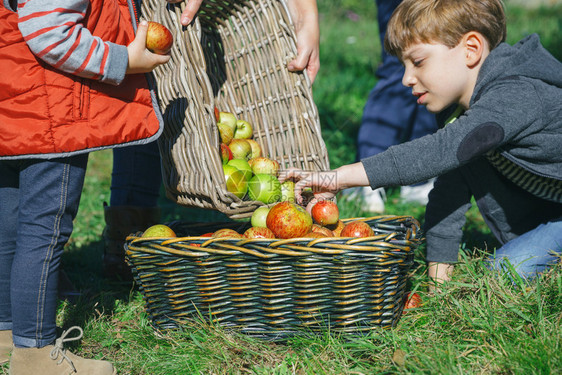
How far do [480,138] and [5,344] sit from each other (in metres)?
1.88

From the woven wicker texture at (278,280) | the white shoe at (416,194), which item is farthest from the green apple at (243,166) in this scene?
the white shoe at (416,194)

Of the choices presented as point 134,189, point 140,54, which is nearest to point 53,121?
point 140,54

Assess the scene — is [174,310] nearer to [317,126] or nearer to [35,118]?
[35,118]

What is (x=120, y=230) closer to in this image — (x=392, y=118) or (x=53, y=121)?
(x=53, y=121)

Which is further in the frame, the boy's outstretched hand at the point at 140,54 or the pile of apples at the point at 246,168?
the pile of apples at the point at 246,168

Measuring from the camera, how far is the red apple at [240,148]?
249cm

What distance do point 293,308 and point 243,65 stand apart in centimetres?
135

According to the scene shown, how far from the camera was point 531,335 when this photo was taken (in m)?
1.83

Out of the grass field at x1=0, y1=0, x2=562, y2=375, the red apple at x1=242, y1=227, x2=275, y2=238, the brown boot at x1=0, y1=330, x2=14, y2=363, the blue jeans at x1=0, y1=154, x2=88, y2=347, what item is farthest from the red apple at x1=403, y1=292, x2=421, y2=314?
the brown boot at x1=0, y1=330, x2=14, y2=363

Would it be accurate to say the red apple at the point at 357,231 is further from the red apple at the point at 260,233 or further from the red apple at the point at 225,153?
the red apple at the point at 225,153

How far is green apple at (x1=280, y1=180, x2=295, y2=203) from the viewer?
2.39 meters

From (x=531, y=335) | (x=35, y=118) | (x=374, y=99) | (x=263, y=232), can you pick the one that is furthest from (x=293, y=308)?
(x=374, y=99)

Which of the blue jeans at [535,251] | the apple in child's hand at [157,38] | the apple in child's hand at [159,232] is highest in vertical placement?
the apple in child's hand at [157,38]

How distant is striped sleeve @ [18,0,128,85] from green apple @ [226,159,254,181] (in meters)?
0.68
